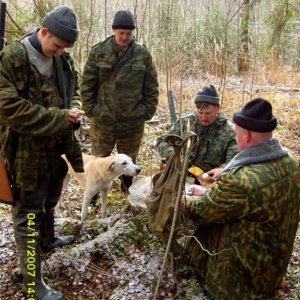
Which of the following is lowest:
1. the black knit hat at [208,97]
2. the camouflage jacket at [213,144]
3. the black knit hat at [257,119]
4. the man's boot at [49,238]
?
the man's boot at [49,238]

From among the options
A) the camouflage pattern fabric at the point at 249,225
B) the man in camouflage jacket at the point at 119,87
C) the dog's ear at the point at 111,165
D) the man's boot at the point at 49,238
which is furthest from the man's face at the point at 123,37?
the camouflage pattern fabric at the point at 249,225

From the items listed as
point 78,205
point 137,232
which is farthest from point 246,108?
point 78,205

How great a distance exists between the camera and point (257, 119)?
262 cm

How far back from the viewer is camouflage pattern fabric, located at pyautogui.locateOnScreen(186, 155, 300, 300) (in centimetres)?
255

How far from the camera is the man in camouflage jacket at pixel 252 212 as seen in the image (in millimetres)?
2557

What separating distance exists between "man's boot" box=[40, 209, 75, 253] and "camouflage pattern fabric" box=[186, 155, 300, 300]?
1.44 metres

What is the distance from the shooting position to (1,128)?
2.85 m

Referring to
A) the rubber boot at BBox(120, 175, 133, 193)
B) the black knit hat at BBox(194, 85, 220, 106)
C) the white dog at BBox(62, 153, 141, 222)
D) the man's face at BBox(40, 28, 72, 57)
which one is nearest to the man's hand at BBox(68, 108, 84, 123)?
the man's face at BBox(40, 28, 72, 57)

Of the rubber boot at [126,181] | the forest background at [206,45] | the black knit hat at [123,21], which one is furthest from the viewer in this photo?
the forest background at [206,45]

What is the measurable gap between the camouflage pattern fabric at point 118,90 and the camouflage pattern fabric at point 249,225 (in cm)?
232

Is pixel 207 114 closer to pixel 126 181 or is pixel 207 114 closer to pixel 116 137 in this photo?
pixel 116 137

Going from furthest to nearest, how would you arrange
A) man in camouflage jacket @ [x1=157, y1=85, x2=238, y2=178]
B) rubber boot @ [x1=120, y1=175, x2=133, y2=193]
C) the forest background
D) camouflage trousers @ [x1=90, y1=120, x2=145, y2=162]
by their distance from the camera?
the forest background → rubber boot @ [x1=120, y1=175, x2=133, y2=193] → camouflage trousers @ [x1=90, y1=120, x2=145, y2=162] → man in camouflage jacket @ [x1=157, y1=85, x2=238, y2=178]

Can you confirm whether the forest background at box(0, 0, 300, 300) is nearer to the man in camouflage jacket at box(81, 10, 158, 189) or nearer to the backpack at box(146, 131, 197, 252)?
the man in camouflage jacket at box(81, 10, 158, 189)

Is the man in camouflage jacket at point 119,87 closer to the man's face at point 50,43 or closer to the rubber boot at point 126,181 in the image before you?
the rubber boot at point 126,181
